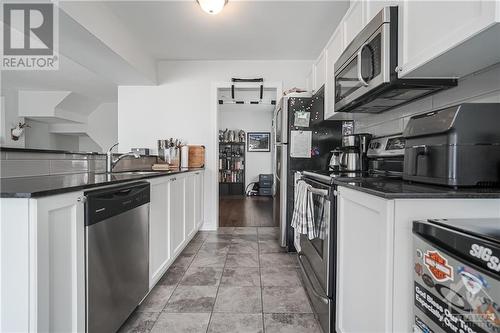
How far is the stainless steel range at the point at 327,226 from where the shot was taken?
1.32 m

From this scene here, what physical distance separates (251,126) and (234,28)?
4.42 m

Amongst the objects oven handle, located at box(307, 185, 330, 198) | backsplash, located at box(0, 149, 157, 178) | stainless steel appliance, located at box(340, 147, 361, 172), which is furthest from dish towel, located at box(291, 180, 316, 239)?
backsplash, located at box(0, 149, 157, 178)

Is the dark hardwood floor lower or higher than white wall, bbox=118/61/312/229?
lower

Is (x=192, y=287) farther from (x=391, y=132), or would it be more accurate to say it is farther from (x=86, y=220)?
(x=391, y=132)

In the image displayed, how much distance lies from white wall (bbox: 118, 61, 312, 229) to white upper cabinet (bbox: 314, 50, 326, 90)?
1.20 m

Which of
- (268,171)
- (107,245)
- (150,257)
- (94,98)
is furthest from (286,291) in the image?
(94,98)

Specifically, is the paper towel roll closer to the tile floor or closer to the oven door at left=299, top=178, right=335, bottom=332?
the tile floor

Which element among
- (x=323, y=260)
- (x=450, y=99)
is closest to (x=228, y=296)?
(x=323, y=260)

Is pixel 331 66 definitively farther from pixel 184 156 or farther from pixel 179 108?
pixel 179 108

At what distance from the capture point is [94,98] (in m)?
6.12

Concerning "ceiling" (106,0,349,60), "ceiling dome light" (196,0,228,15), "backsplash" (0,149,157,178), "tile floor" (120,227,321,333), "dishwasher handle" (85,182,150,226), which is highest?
"ceiling" (106,0,349,60)

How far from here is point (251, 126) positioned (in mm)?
7117

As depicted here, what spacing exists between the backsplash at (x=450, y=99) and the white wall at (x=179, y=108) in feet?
7.24

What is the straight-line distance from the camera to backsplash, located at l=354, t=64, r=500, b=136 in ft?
3.54
